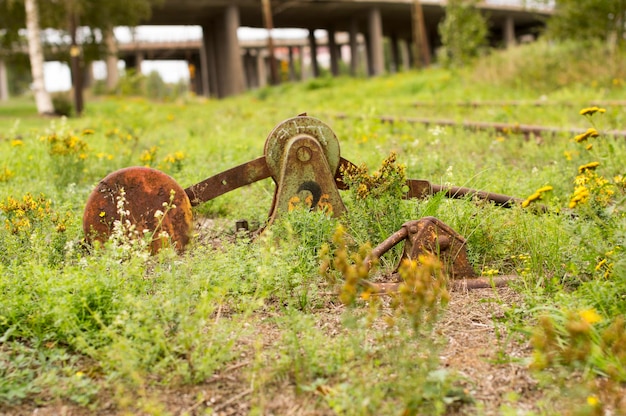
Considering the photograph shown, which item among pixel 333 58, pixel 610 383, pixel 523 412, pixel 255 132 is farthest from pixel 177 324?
pixel 333 58

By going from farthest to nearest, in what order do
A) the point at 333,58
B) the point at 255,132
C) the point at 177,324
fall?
the point at 333,58, the point at 255,132, the point at 177,324

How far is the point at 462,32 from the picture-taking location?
23.8m

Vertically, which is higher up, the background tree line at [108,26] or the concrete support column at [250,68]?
the concrete support column at [250,68]

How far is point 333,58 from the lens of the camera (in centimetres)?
4888

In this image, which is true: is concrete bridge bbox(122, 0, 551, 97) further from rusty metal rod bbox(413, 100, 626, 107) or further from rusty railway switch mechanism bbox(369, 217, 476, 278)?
rusty railway switch mechanism bbox(369, 217, 476, 278)

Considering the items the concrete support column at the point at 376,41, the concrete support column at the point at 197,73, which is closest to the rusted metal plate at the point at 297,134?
the concrete support column at the point at 376,41

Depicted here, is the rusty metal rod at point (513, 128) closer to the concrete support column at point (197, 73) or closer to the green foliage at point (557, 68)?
the green foliage at point (557, 68)

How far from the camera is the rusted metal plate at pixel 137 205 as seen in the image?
12.6 ft

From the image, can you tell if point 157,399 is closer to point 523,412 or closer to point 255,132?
point 523,412

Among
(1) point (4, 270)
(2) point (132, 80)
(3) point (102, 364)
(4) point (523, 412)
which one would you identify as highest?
(2) point (132, 80)

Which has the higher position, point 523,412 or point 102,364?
point 102,364

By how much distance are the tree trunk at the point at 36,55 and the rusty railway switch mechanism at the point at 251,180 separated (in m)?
19.3

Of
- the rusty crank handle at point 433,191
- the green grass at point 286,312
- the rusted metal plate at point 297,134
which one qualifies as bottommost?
the green grass at point 286,312

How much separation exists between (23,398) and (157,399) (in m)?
0.52
